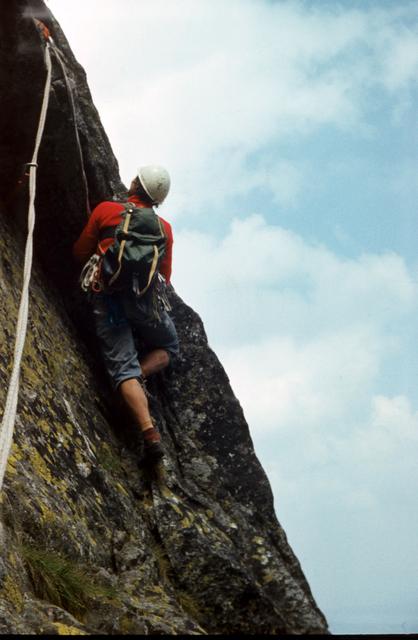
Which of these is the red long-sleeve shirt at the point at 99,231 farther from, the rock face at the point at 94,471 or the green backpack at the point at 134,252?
the rock face at the point at 94,471

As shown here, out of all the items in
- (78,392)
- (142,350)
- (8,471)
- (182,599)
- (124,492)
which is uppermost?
(142,350)

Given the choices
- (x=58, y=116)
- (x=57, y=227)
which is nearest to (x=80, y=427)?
(x=57, y=227)

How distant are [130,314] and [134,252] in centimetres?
78

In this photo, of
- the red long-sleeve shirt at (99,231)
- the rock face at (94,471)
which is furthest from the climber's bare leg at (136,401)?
the red long-sleeve shirt at (99,231)

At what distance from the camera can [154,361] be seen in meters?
8.75

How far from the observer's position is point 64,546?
5316mm

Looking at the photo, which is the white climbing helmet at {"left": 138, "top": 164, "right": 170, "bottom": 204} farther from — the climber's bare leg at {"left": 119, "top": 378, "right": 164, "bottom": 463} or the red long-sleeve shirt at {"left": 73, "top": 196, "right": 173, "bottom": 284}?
the climber's bare leg at {"left": 119, "top": 378, "right": 164, "bottom": 463}

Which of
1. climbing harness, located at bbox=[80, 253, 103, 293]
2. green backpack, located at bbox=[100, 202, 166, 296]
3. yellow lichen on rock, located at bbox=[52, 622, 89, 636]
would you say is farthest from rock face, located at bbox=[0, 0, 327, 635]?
green backpack, located at bbox=[100, 202, 166, 296]

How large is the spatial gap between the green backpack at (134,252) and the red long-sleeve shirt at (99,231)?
3.3 inches

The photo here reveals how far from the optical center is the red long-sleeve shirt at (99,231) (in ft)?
26.3

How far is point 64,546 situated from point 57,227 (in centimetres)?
436

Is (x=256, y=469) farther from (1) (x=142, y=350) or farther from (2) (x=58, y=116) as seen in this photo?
(2) (x=58, y=116)

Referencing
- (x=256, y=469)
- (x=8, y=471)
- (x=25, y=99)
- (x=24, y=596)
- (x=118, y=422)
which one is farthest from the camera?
(x=256, y=469)

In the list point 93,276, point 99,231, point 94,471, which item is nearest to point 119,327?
point 93,276
